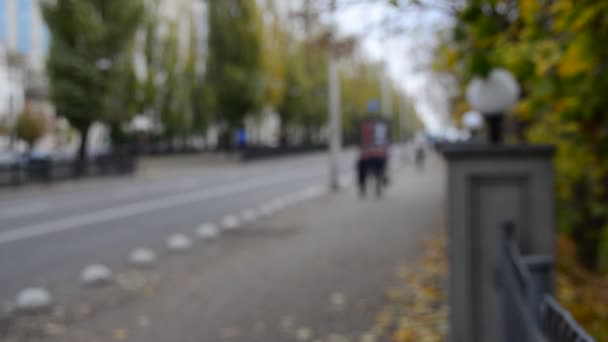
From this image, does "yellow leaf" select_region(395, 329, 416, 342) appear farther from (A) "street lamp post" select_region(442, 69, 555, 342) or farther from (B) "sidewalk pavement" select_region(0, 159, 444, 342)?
(A) "street lamp post" select_region(442, 69, 555, 342)

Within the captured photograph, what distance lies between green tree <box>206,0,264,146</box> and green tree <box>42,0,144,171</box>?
37.8 feet

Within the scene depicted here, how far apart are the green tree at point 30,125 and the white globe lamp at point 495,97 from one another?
178 ft

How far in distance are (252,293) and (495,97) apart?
3030 mm

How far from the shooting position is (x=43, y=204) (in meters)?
16.7

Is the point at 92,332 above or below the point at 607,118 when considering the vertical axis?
below

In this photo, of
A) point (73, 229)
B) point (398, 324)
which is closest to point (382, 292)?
point (398, 324)

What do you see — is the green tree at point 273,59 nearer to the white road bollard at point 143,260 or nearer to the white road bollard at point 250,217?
the white road bollard at point 250,217

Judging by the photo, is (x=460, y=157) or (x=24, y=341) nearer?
(x=460, y=157)

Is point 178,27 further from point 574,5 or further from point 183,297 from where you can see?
point 574,5

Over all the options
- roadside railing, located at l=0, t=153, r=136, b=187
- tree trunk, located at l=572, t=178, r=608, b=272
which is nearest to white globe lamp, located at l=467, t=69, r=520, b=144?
tree trunk, located at l=572, t=178, r=608, b=272

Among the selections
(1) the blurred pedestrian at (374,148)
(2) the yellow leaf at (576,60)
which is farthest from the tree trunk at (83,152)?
(2) the yellow leaf at (576,60)

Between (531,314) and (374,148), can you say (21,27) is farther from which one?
(531,314)

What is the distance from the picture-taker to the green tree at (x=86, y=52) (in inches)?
1196

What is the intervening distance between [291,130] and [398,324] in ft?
207
